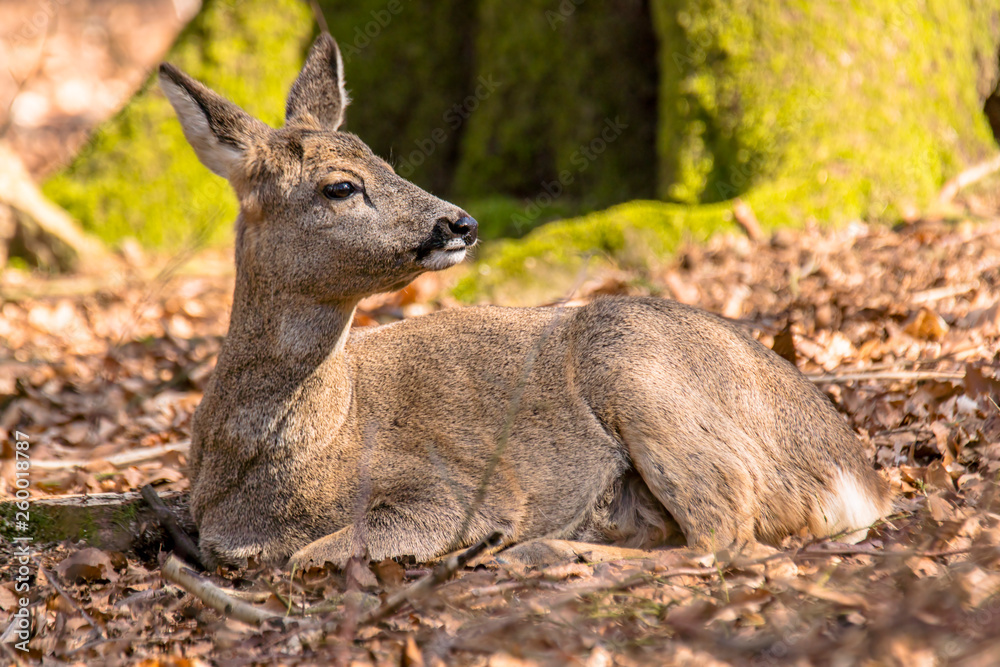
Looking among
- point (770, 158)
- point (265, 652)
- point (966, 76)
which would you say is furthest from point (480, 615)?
point (966, 76)

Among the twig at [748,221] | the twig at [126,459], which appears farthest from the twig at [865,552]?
the twig at [748,221]

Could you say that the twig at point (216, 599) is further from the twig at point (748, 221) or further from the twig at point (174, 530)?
the twig at point (748, 221)

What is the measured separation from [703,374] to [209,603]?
261 cm

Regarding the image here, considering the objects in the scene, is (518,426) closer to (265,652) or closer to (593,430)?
(593,430)

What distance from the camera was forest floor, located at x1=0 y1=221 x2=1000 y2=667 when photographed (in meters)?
2.99

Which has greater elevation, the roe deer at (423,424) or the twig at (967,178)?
the twig at (967,178)

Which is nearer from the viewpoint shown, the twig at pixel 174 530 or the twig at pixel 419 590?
the twig at pixel 419 590

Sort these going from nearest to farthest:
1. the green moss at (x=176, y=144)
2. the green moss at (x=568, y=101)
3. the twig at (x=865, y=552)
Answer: the twig at (x=865, y=552), the green moss at (x=568, y=101), the green moss at (x=176, y=144)

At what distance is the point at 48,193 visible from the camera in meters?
10.2

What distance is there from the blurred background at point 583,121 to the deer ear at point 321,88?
2.60 metres

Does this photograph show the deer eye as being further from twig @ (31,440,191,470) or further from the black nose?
twig @ (31,440,191,470)

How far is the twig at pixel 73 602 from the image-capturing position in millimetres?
3549

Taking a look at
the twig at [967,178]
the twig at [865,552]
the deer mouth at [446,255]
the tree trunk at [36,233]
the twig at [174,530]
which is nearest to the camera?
the twig at [865,552]

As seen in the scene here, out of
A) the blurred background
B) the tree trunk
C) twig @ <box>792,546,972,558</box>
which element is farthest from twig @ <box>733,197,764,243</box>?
the tree trunk
